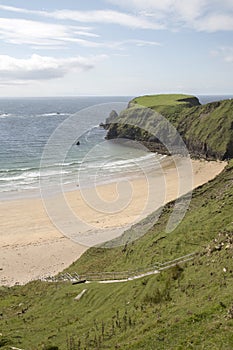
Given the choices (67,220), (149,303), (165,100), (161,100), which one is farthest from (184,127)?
(149,303)

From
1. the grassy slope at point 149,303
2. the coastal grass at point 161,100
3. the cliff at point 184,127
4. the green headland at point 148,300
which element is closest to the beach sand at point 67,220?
the green headland at point 148,300

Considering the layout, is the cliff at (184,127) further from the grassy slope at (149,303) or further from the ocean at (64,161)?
the grassy slope at (149,303)

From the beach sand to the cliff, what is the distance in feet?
49.0

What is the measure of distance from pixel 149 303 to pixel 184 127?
79174 mm

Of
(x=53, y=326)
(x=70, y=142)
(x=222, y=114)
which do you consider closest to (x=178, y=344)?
(x=53, y=326)

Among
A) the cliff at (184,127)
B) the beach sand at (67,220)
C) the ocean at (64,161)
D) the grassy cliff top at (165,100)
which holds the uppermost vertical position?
the grassy cliff top at (165,100)

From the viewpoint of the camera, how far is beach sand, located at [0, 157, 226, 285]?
109ft

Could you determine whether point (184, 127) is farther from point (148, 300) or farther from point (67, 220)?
point (148, 300)

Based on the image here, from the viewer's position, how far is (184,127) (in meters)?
92.1

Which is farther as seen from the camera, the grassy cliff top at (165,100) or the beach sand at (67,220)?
the grassy cliff top at (165,100)

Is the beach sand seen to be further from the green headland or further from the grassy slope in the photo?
the grassy slope

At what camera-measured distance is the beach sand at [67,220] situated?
33.4 metres

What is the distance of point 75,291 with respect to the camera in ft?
68.4

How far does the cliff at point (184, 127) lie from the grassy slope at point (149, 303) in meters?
51.5
